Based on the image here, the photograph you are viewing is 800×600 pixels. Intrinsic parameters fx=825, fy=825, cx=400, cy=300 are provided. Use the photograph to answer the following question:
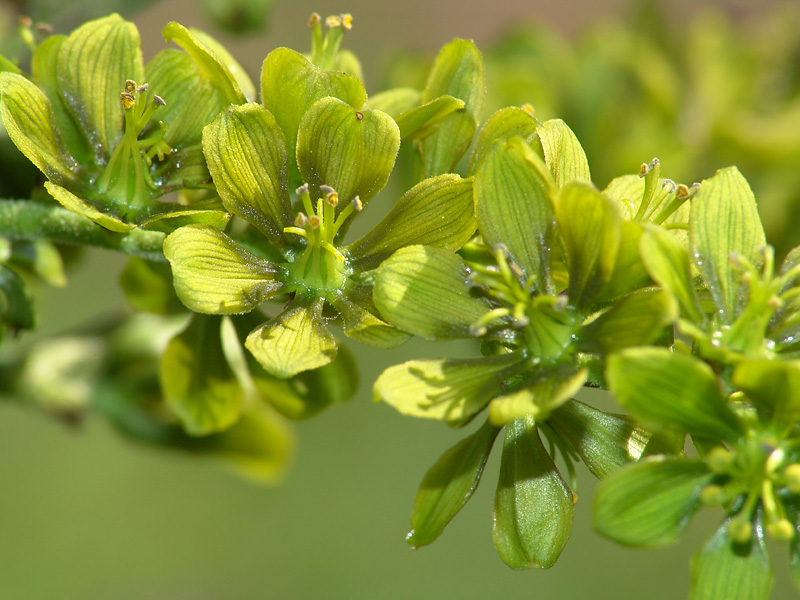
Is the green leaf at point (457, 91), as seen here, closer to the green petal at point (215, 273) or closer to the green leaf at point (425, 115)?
the green leaf at point (425, 115)

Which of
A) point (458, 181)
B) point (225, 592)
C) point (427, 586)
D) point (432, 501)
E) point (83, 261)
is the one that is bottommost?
point (225, 592)

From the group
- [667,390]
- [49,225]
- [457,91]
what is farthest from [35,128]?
[667,390]

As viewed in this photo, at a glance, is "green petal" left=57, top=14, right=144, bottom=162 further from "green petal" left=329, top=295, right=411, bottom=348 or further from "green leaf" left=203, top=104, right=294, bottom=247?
"green petal" left=329, top=295, right=411, bottom=348

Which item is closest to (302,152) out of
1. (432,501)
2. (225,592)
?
(432,501)

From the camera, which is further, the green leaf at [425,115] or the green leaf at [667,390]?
the green leaf at [425,115]

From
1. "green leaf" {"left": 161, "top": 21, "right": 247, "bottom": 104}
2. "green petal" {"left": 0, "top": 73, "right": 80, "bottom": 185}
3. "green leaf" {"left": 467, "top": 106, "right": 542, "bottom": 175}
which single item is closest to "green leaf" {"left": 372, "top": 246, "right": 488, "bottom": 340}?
"green leaf" {"left": 467, "top": 106, "right": 542, "bottom": 175}

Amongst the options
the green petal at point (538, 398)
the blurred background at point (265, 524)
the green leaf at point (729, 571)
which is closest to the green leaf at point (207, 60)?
the green petal at point (538, 398)

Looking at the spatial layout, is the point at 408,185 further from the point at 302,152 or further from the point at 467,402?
the point at 467,402
